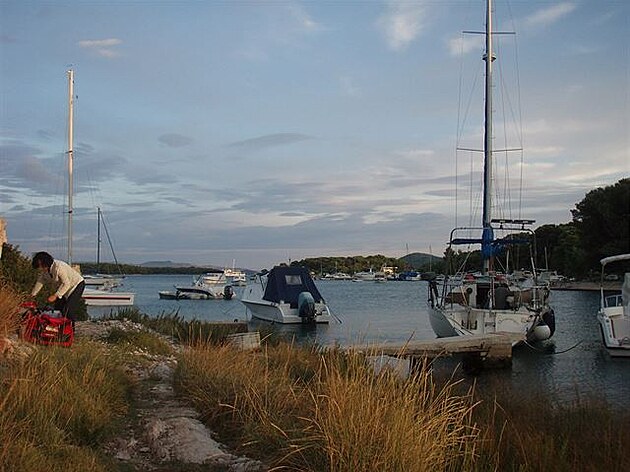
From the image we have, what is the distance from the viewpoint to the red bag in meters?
9.59

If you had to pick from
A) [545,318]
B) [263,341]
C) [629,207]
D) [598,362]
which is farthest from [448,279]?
[629,207]

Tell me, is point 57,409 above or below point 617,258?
below

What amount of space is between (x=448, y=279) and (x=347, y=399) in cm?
2257

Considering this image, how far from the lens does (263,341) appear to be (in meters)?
17.9

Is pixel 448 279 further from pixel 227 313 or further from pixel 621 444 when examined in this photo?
pixel 227 313

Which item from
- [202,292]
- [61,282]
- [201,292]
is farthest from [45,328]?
[201,292]

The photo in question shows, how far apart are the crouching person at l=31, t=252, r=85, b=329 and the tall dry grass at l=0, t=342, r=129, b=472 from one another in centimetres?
209

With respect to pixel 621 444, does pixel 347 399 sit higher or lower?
higher

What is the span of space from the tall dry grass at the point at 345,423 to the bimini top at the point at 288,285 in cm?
3143

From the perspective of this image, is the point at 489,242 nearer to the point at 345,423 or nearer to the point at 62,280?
the point at 62,280

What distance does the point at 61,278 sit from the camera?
10438mm

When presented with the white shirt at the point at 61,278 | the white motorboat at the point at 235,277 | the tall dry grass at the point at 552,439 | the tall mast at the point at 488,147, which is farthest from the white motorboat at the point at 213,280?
the tall dry grass at the point at 552,439

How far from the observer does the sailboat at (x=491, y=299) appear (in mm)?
24469

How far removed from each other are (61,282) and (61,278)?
0.21 feet
